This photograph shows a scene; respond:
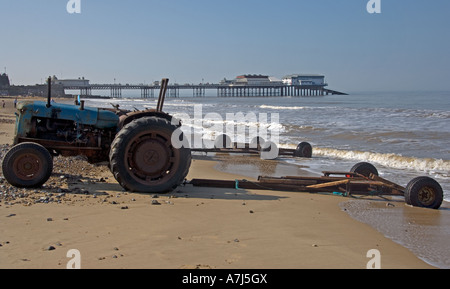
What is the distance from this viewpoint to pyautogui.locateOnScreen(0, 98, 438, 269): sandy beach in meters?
5.32

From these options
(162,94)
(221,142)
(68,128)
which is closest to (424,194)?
(162,94)

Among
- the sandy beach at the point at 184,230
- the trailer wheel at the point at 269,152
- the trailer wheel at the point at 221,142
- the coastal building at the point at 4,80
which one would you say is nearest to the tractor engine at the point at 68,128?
the sandy beach at the point at 184,230

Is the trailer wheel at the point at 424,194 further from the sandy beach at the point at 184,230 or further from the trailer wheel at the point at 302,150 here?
the trailer wheel at the point at 302,150

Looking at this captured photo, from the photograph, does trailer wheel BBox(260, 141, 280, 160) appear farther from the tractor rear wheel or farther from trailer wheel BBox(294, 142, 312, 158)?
the tractor rear wheel

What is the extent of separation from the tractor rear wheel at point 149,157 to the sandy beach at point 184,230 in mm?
286

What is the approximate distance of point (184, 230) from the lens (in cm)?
651

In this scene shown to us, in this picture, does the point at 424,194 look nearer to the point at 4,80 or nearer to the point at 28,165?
the point at 28,165

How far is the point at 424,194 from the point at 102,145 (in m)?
6.51

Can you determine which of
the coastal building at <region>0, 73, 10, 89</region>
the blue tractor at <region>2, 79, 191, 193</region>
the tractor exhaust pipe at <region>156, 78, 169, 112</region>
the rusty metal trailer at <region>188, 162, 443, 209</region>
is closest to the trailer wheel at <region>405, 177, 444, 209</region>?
the rusty metal trailer at <region>188, 162, 443, 209</region>

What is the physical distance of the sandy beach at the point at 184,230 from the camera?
17.5ft

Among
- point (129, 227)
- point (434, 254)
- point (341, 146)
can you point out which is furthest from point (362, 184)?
point (341, 146)

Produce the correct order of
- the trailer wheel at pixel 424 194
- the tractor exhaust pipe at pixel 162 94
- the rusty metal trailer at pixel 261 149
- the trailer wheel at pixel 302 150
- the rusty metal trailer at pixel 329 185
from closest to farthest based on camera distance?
the trailer wheel at pixel 424 194 < the rusty metal trailer at pixel 329 185 < the tractor exhaust pipe at pixel 162 94 < the rusty metal trailer at pixel 261 149 < the trailer wheel at pixel 302 150

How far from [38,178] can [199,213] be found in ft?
10.7

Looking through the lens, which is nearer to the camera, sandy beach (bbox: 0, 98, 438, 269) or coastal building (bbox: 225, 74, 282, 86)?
sandy beach (bbox: 0, 98, 438, 269)
